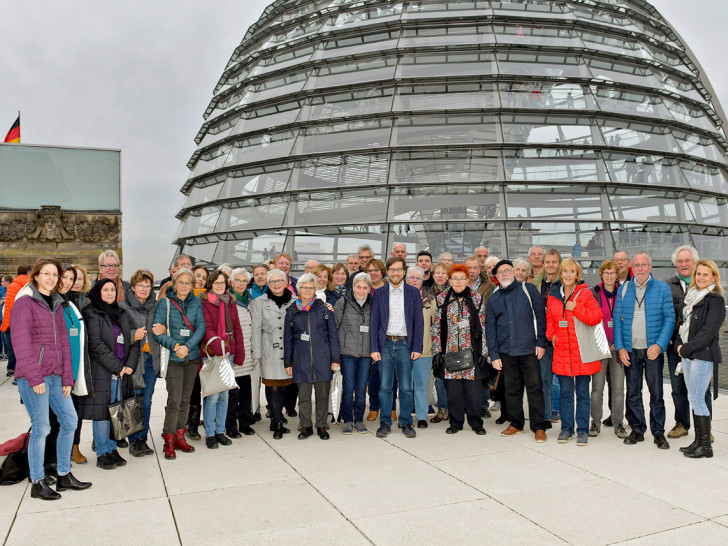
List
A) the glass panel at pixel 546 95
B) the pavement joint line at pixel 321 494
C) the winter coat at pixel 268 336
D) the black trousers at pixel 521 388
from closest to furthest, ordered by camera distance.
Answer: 1. the pavement joint line at pixel 321 494
2. the black trousers at pixel 521 388
3. the winter coat at pixel 268 336
4. the glass panel at pixel 546 95

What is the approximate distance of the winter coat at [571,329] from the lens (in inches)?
222

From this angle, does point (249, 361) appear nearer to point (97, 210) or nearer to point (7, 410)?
point (7, 410)

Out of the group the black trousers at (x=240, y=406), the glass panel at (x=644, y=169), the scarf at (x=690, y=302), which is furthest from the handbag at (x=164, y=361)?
the glass panel at (x=644, y=169)

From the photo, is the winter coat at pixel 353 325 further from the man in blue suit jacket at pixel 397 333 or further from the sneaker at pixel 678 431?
the sneaker at pixel 678 431

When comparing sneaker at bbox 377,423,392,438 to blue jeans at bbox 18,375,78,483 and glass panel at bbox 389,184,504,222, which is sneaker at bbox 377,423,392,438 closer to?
blue jeans at bbox 18,375,78,483

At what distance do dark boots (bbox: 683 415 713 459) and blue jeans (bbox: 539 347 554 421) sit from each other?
59.5 inches

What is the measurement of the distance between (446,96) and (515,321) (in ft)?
23.8

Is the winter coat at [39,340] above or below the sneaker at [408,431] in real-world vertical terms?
above

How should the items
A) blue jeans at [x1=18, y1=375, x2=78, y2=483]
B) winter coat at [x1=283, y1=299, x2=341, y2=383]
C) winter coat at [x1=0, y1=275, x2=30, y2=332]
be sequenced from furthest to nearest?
winter coat at [x1=0, y1=275, x2=30, y2=332], winter coat at [x1=283, y1=299, x2=341, y2=383], blue jeans at [x1=18, y1=375, x2=78, y2=483]

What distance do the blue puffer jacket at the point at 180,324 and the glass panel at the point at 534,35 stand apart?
32.5 feet

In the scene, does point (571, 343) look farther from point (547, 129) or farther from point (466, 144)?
point (547, 129)

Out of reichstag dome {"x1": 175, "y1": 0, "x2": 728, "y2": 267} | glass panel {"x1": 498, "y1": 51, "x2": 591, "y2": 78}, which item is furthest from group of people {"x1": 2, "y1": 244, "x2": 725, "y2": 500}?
glass panel {"x1": 498, "y1": 51, "x2": 591, "y2": 78}

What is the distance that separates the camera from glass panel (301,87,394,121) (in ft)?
39.0

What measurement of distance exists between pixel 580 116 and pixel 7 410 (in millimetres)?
11589
